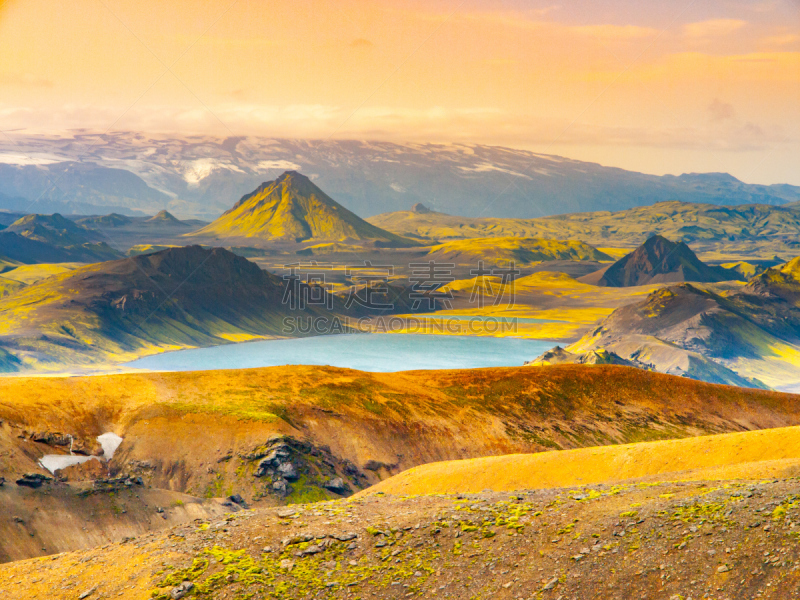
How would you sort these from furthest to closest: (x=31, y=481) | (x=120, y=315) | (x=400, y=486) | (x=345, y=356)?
(x=345, y=356), (x=120, y=315), (x=400, y=486), (x=31, y=481)

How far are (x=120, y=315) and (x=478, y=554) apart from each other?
171656mm

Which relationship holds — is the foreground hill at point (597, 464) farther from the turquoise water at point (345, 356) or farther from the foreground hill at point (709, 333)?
the turquoise water at point (345, 356)

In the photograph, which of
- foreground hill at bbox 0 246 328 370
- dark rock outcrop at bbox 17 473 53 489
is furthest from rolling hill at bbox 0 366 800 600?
foreground hill at bbox 0 246 328 370

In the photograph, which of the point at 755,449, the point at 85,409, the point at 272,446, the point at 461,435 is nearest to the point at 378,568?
the point at 755,449


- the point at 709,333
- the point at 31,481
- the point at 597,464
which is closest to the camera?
the point at 31,481

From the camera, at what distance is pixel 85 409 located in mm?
44625

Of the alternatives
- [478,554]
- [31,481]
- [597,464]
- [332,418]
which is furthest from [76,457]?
[478,554]

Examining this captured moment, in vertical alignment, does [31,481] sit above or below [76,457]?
above

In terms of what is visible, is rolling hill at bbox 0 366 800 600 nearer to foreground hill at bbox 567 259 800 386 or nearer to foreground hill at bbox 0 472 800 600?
foreground hill at bbox 0 472 800 600

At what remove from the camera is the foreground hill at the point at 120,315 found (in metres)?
147

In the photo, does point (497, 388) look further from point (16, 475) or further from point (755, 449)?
point (16, 475)

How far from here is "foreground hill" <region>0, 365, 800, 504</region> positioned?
41.7m

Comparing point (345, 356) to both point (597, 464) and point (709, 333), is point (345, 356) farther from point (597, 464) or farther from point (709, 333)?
point (597, 464)

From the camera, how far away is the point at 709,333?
16588 cm
